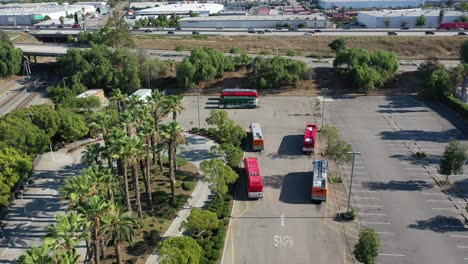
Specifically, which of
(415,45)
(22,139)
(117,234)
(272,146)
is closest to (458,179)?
(272,146)

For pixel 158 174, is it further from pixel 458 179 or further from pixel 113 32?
pixel 113 32

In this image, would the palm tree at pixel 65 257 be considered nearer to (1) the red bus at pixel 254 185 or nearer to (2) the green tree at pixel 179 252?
(2) the green tree at pixel 179 252

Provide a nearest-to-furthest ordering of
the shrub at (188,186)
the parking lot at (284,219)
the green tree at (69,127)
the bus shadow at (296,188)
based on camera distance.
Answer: the parking lot at (284,219) < the bus shadow at (296,188) < the shrub at (188,186) < the green tree at (69,127)

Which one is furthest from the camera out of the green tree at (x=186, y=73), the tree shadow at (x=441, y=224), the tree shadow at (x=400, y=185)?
the green tree at (x=186, y=73)

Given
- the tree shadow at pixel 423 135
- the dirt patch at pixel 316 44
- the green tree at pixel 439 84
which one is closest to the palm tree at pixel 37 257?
the tree shadow at pixel 423 135

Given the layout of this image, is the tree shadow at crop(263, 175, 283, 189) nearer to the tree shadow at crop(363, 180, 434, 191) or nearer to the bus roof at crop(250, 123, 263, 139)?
the bus roof at crop(250, 123, 263, 139)

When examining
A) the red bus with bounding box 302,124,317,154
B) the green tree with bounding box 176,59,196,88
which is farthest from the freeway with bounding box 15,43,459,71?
the red bus with bounding box 302,124,317,154
